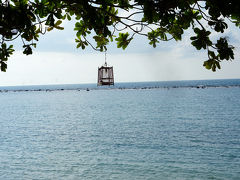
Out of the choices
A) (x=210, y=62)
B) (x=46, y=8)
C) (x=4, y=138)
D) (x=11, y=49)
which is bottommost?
(x=4, y=138)

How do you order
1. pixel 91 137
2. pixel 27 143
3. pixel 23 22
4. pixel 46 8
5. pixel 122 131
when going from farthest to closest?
pixel 122 131
pixel 91 137
pixel 27 143
pixel 46 8
pixel 23 22

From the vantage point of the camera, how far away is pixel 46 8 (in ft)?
10.1

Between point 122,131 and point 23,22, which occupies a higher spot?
point 23,22

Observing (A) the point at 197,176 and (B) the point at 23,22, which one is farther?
(A) the point at 197,176

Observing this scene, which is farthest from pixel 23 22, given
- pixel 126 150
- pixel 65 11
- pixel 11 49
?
pixel 126 150

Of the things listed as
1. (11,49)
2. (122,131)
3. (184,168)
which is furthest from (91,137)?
(11,49)

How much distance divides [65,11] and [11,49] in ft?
3.49

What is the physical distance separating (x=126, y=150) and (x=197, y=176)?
274 inches

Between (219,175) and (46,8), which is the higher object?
(46,8)

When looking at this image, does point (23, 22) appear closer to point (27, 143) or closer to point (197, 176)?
point (197, 176)

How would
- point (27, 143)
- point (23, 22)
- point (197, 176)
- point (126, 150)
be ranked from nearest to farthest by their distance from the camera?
point (23, 22)
point (197, 176)
point (126, 150)
point (27, 143)

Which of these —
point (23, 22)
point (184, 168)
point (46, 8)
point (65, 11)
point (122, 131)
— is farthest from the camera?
point (122, 131)

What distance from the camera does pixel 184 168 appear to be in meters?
16.6

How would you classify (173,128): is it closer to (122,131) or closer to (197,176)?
(122,131)
